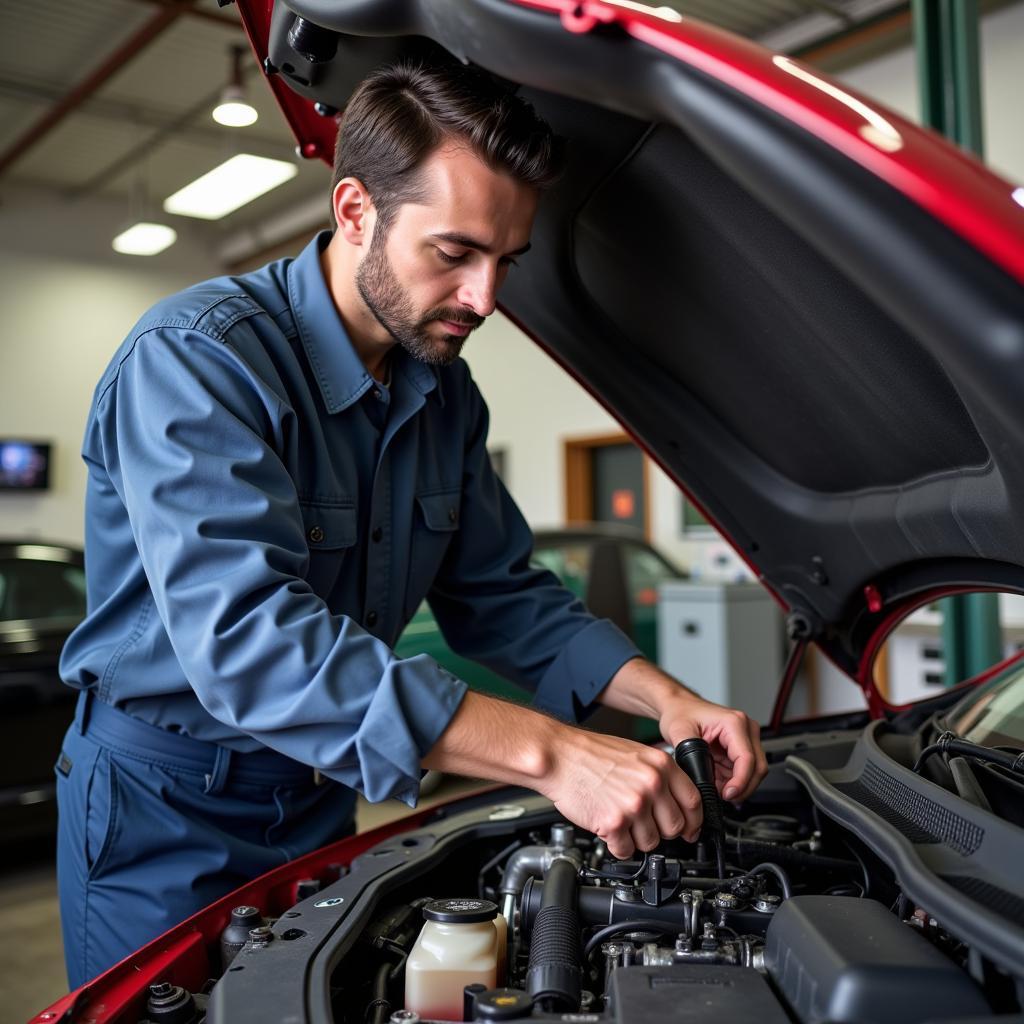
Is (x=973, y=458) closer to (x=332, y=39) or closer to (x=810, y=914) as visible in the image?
(x=810, y=914)

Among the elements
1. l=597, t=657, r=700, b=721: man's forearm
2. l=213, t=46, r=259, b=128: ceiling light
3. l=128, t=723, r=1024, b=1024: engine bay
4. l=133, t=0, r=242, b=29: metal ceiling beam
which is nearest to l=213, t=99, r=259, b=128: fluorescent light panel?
l=213, t=46, r=259, b=128: ceiling light

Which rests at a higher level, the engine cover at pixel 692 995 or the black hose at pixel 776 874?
the black hose at pixel 776 874

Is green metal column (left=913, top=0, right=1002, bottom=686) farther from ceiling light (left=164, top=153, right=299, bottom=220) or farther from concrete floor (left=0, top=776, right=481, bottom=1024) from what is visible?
ceiling light (left=164, top=153, right=299, bottom=220)

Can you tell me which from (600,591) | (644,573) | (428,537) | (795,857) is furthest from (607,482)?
(795,857)

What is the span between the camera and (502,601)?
1.63 meters

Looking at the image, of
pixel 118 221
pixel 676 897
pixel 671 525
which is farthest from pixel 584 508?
pixel 676 897

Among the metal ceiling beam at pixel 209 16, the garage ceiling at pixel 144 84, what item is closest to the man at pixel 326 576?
the garage ceiling at pixel 144 84

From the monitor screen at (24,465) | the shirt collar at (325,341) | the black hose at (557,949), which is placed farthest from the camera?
the monitor screen at (24,465)

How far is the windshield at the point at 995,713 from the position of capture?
1277mm

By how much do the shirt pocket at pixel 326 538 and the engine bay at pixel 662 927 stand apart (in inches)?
14.2

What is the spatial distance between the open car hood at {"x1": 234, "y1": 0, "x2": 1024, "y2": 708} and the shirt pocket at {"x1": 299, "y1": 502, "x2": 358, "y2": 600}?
1.62ft

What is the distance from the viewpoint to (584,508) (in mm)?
8094

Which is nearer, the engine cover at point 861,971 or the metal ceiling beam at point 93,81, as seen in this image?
the engine cover at point 861,971

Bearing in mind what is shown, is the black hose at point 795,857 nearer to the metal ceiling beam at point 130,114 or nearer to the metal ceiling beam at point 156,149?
the metal ceiling beam at point 156,149
